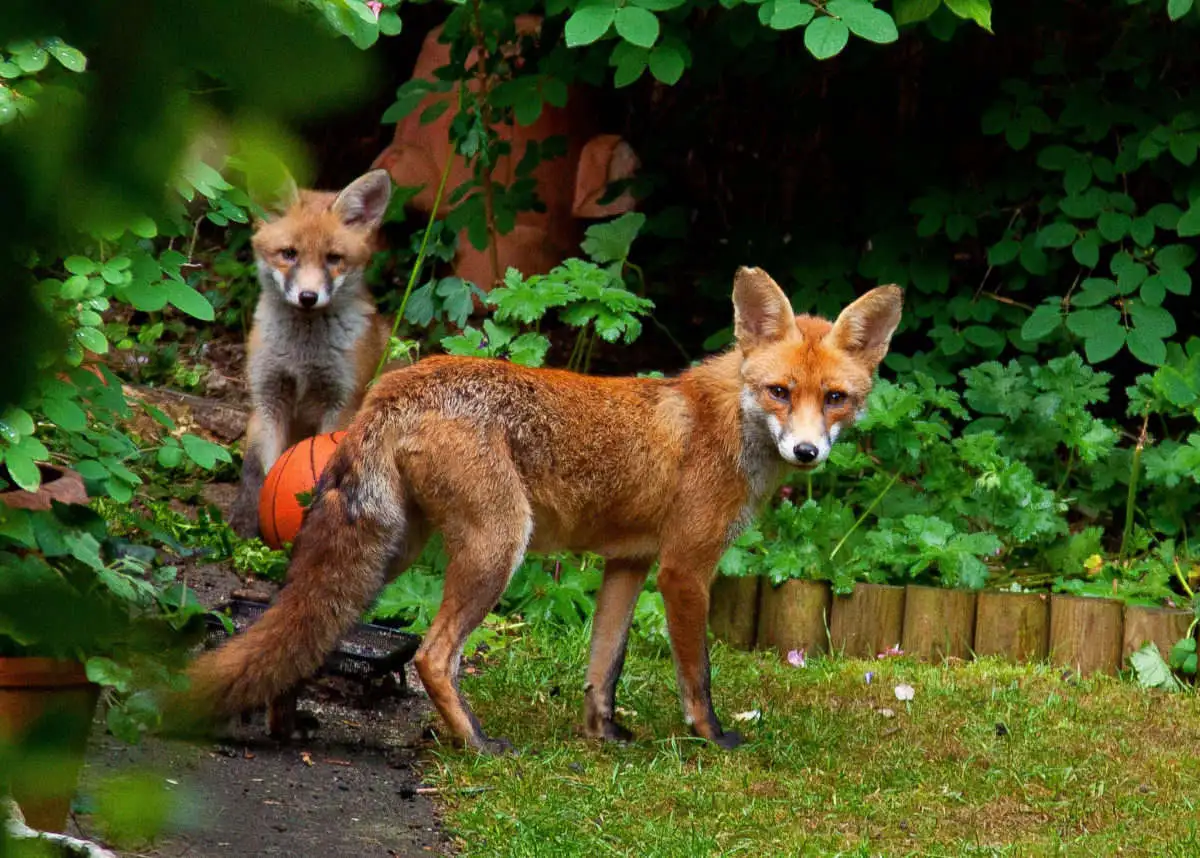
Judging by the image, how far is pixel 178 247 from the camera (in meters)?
10.4

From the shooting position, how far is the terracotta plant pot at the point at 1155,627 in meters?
5.66

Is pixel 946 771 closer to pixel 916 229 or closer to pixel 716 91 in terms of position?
pixel 916 229

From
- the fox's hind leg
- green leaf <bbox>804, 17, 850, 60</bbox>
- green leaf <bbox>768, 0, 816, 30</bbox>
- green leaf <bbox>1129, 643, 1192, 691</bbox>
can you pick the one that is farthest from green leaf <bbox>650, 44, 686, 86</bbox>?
green leaf <bbox>1129, 643, 1192, 691</bbox>

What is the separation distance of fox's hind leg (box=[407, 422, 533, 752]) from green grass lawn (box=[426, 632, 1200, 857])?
0.62ft

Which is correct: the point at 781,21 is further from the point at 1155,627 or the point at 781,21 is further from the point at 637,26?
the point at 1155,627

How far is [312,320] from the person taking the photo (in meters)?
7.34

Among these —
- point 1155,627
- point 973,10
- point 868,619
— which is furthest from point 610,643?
point 973,10

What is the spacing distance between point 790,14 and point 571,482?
1805 millimetres

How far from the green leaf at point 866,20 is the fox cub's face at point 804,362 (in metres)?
0.84

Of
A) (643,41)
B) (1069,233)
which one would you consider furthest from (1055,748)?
(1069,233)

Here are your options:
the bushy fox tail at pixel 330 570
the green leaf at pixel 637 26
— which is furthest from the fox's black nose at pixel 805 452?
the green leaf at pixel 637 26

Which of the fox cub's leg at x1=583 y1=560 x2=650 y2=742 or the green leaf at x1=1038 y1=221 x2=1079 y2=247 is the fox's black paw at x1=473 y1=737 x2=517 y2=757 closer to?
the fox cub's leg at x1=583 y1=560 x2=650 y2=742

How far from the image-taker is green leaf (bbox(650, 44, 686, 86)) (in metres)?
5.52

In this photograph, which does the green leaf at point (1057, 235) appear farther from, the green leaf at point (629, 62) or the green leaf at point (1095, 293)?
the green leaf at point (629, 62)
